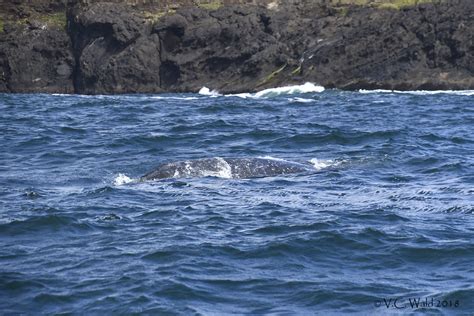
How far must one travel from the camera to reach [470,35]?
52.5 m

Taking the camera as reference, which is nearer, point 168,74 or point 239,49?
point 239,49

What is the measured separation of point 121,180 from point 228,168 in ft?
7.60

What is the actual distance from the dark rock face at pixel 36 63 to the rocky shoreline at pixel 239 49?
0.08m

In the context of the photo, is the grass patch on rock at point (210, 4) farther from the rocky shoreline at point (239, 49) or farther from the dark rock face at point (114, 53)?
the dark rock face at point (114, 53)

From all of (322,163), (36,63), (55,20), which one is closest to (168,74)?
(36,63)

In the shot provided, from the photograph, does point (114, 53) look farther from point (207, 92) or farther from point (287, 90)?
point (287, 90)

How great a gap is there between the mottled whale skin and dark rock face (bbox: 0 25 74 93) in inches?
1857

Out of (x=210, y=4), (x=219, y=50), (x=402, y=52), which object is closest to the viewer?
(x=402, y=52)

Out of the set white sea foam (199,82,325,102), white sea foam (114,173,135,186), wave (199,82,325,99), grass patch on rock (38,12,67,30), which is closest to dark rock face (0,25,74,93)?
grass patch on rock (38,12,67,30)

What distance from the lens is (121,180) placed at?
724 inches

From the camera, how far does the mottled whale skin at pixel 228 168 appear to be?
18328 mm

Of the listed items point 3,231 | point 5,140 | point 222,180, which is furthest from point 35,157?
point 3,231

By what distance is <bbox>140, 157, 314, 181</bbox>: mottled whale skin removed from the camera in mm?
18328

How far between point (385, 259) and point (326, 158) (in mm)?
10047
